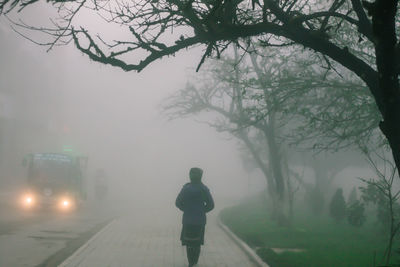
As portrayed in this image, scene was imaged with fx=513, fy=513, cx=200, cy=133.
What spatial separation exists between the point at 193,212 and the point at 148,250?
3160 mm

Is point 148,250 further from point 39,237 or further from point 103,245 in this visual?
point 39,237

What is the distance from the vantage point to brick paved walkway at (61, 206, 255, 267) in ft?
35.5

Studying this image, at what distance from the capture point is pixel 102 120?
3711 inches

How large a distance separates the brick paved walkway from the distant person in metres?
0.79

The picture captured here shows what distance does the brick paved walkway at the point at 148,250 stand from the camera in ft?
35.5

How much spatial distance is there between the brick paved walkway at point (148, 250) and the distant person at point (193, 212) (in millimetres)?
793

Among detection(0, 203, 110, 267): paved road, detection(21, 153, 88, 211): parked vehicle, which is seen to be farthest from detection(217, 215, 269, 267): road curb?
detection(21, 153, 88, 211): parked vehicle

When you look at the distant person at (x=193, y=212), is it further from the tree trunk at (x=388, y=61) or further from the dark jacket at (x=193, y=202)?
the tree trunk at (x=388, y=61)

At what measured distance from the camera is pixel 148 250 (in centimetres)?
1273

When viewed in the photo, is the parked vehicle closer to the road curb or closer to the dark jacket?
the road curb

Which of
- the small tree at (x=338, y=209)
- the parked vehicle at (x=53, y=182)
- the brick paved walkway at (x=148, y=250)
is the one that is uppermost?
the parked vehicle at (x=53, y=182)

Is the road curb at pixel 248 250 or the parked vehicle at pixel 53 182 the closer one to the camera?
the road curb at pixel 248 250

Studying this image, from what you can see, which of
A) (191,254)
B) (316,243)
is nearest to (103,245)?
(191,254)

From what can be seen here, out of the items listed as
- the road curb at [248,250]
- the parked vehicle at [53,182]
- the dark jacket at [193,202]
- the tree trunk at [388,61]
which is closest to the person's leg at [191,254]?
the dark jacket at [193,202]
